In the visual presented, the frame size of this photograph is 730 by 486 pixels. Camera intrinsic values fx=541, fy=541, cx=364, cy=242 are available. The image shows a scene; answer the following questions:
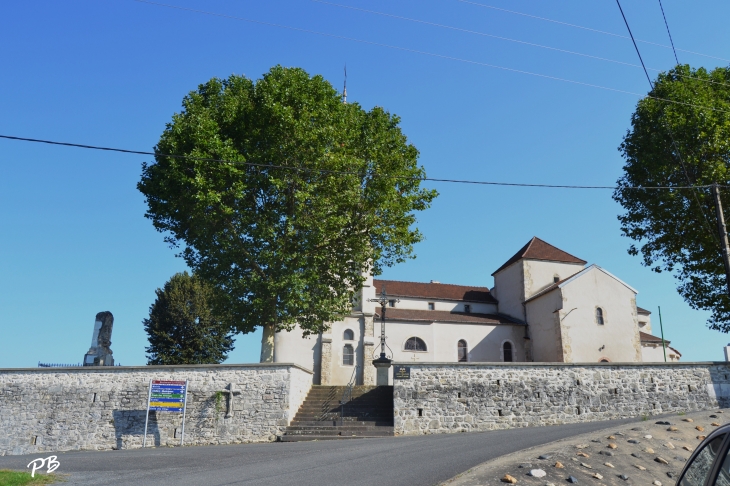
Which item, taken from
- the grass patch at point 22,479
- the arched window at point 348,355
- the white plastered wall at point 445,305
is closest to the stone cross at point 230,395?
the grass patch at point 22,479

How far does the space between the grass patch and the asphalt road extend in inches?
15.7

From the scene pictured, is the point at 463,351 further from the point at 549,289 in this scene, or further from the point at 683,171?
the point at 683,171

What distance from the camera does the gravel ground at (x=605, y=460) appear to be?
8.60 m

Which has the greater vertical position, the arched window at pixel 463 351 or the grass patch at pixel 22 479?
the arched window at pixel 463 351

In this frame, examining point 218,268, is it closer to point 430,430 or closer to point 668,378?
point 430,430

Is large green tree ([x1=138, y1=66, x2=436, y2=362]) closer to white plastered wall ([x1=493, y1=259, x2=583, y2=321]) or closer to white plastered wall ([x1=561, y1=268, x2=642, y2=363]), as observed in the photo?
white plastered wall ([x1=561, y1=268, x2=642, y2=363])

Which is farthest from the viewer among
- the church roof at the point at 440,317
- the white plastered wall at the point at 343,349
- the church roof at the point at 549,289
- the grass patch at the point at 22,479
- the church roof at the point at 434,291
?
the church roof at the point at 434,291

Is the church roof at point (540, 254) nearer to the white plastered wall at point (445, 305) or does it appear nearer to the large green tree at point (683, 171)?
the white plastered wall at point (445, 305)

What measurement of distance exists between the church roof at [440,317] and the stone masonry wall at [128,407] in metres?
15.6

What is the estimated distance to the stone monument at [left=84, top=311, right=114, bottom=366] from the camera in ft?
68.3

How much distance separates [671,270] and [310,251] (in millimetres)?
16309

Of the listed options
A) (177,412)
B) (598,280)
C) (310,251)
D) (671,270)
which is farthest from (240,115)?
(598,280)

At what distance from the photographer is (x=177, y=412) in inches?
708

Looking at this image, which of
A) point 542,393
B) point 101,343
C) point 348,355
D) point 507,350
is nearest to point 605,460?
point 542,393
